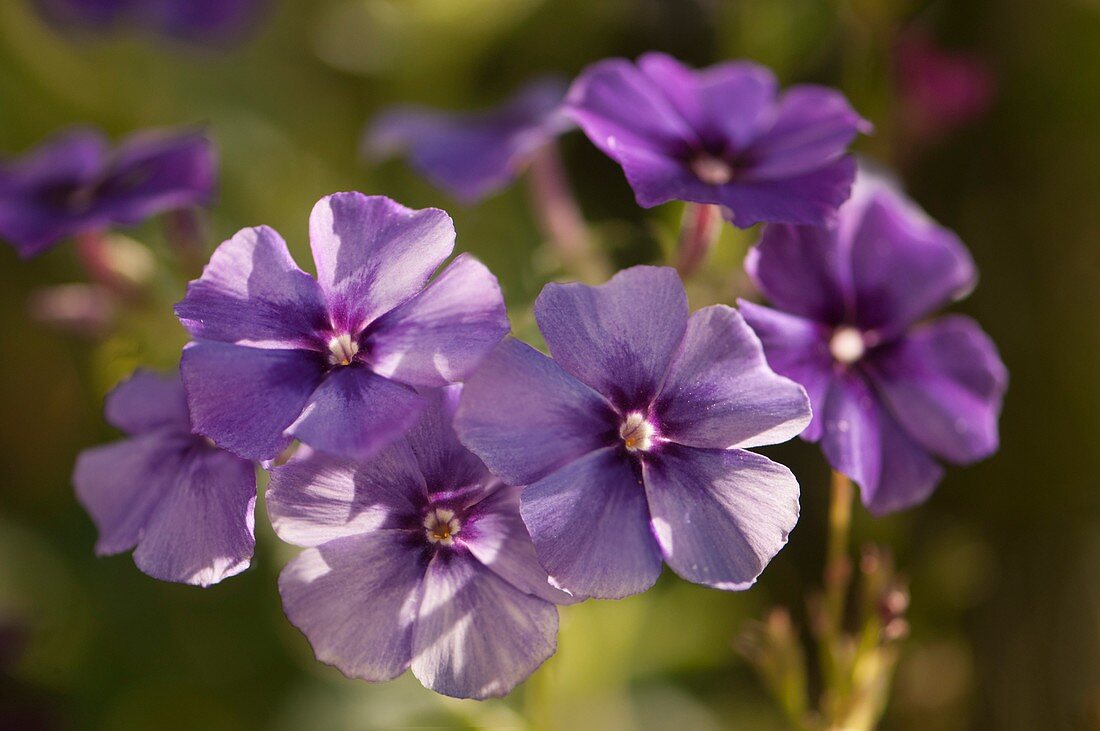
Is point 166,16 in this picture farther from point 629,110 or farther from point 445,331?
point 445,331

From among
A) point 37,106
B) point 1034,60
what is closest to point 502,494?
point 1034,60

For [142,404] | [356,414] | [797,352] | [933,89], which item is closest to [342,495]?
[356,414]

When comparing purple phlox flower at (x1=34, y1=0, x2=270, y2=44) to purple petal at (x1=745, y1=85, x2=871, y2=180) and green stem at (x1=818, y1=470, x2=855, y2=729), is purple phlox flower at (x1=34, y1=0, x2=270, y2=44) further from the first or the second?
green stem at (x1=818, y1=470, x2=855, y2=729)

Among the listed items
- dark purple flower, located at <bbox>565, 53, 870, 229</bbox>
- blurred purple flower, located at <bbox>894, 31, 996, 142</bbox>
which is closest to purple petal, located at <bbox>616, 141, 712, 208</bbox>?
dark purple flower, located at <bbox>565, 53, 870, 229</bbox>

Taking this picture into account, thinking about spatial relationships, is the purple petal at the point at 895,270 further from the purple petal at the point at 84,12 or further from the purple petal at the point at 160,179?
the purple petal at the point at 84,12

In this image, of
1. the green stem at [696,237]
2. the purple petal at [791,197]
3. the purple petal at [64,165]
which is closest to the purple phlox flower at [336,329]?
the purple petal at [791,197]

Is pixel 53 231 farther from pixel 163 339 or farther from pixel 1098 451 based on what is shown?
pixel 1098 451
